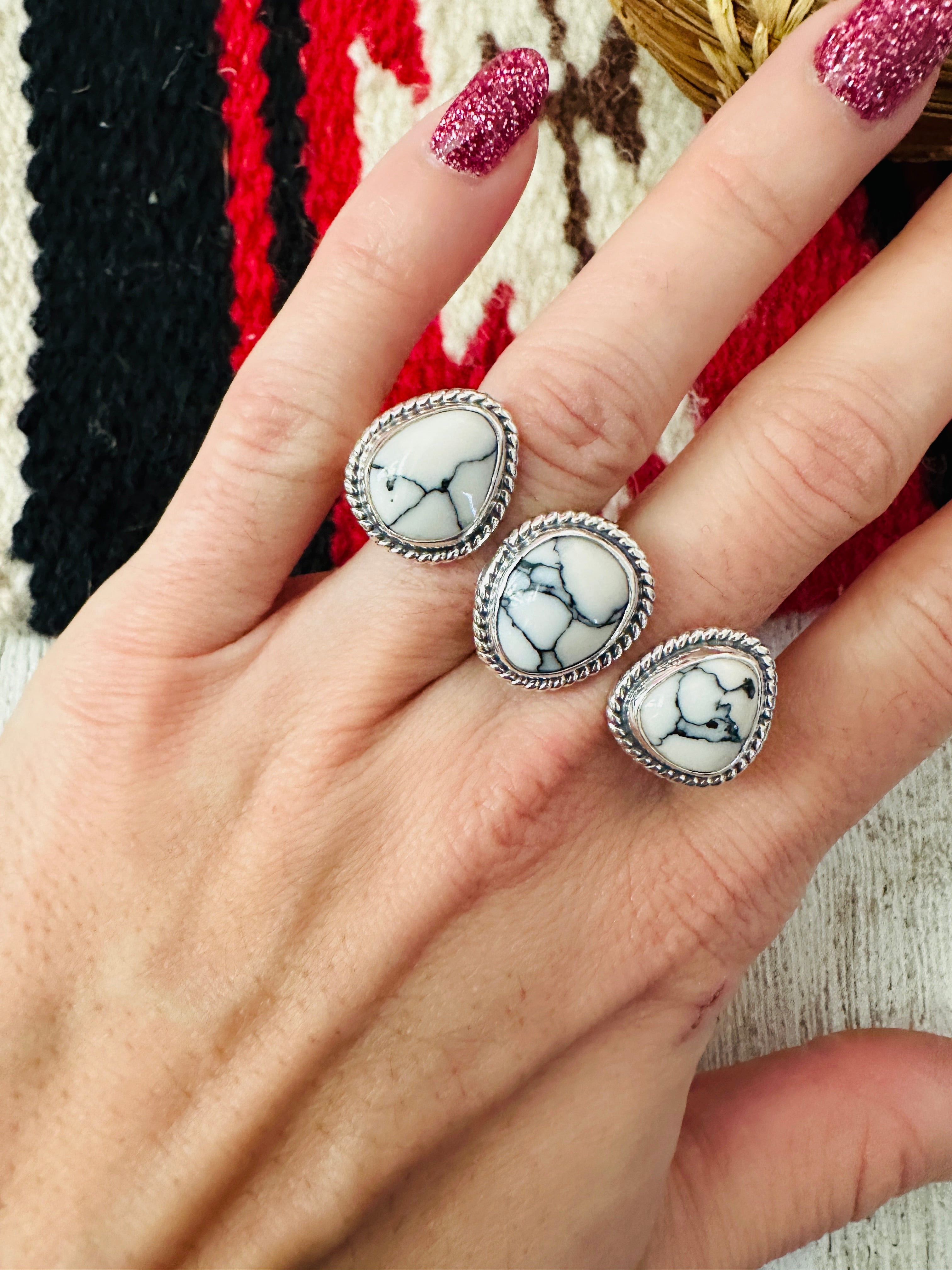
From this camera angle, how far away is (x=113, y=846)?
2.77ft

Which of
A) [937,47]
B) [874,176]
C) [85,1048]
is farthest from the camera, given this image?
[874,176]

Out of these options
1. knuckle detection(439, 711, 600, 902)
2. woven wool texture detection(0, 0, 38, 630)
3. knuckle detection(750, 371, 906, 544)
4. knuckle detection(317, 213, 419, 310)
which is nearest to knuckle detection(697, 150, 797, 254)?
knuckle detection(750, 371, 906, 544)

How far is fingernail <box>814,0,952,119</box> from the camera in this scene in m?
0.72

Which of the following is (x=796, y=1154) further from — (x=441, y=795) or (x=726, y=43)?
(x=726, y=43)

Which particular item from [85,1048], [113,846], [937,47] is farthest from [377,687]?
[937,47]

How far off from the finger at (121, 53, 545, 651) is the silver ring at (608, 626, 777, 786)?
0.27 metres

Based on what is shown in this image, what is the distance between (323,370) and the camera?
814 millimetres

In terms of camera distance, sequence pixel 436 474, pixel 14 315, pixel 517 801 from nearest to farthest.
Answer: pixel 436 474, pixel 517 801, pixel 14 315

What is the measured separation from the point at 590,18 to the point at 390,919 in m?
0.82

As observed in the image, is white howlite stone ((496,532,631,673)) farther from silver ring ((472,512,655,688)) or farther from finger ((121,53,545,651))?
finger ((121,53,545,651))

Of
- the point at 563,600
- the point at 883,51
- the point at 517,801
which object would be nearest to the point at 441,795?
the point at 517,801

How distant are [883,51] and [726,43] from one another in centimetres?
11

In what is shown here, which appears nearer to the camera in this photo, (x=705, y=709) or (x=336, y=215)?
(x=705, y=709)

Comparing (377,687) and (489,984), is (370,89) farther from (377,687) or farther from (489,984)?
(489,984)
